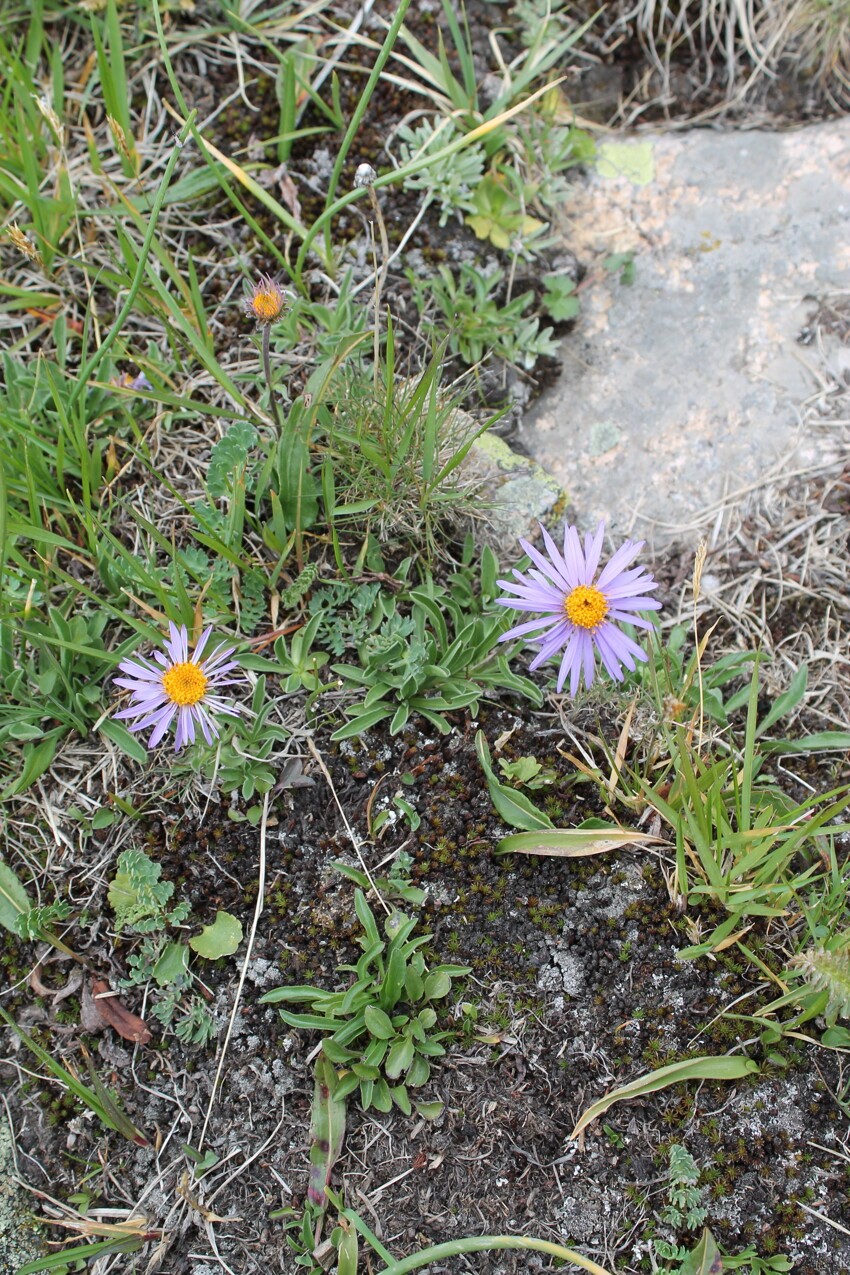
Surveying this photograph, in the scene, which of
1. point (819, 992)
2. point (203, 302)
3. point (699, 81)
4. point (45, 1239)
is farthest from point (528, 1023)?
point (699, 81)

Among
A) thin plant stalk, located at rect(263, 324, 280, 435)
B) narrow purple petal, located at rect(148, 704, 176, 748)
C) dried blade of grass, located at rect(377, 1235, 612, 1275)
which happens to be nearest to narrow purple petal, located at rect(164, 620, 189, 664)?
narrow purple petal, located at rect(148, 704, 176, 748)

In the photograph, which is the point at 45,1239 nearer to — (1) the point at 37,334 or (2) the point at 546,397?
(1) the point at 37,334

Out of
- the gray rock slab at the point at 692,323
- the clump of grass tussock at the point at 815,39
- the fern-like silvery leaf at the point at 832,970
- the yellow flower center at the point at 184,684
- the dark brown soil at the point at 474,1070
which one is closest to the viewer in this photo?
the fern-like silvery leaf at the point at 832,970

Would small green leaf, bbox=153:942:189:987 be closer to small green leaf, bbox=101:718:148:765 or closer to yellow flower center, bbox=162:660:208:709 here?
small green leaf, bbox=101:718:148:765

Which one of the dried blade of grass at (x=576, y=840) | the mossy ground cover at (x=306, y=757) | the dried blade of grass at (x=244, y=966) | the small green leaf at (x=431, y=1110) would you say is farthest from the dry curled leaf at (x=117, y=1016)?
the dried blade of grass at (x=576, y=840)

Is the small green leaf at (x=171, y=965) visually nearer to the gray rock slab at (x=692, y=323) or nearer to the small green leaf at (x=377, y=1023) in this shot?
the small green leaf at (x=377, y=1023)

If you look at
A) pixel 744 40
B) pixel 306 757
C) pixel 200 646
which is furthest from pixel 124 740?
pixel 744 40
